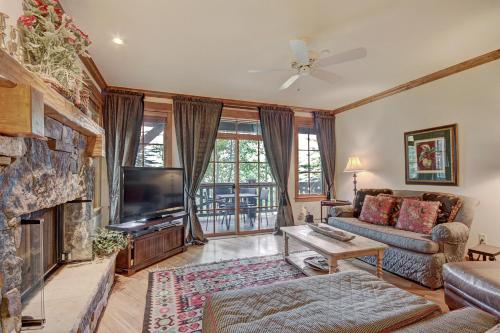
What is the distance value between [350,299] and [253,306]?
0.57 metres

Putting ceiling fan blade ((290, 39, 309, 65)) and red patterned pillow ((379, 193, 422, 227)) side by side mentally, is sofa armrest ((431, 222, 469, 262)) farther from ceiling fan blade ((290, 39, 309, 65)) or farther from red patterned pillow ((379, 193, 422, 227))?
ceiling fan blade ((290, 39, 309, 65))

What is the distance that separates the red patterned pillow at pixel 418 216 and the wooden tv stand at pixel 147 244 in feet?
10.2

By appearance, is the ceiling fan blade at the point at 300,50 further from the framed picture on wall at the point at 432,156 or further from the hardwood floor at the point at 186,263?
the hardwood floor at the point at 186,263

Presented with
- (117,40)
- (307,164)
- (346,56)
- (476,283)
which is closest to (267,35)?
(346,56)

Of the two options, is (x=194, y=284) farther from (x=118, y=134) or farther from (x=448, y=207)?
(x=448, y=207)

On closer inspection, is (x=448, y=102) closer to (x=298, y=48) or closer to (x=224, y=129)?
(x=298, y=48)

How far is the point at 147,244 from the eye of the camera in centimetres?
329

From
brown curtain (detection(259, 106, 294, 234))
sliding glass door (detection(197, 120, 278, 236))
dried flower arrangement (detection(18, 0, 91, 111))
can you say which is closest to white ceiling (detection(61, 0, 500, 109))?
dried flower arrangement (detection(18, 0, 91, 111))

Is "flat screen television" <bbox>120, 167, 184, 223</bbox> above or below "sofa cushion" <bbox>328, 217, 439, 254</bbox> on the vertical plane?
above

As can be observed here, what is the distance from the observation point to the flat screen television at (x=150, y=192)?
3.30 m

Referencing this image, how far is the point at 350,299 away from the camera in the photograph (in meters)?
1.48

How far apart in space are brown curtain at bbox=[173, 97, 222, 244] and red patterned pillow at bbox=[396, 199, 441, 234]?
304 centimetres

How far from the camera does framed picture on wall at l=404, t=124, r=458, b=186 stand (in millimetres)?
3523

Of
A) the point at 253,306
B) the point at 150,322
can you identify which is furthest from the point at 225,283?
the point at 253,306
